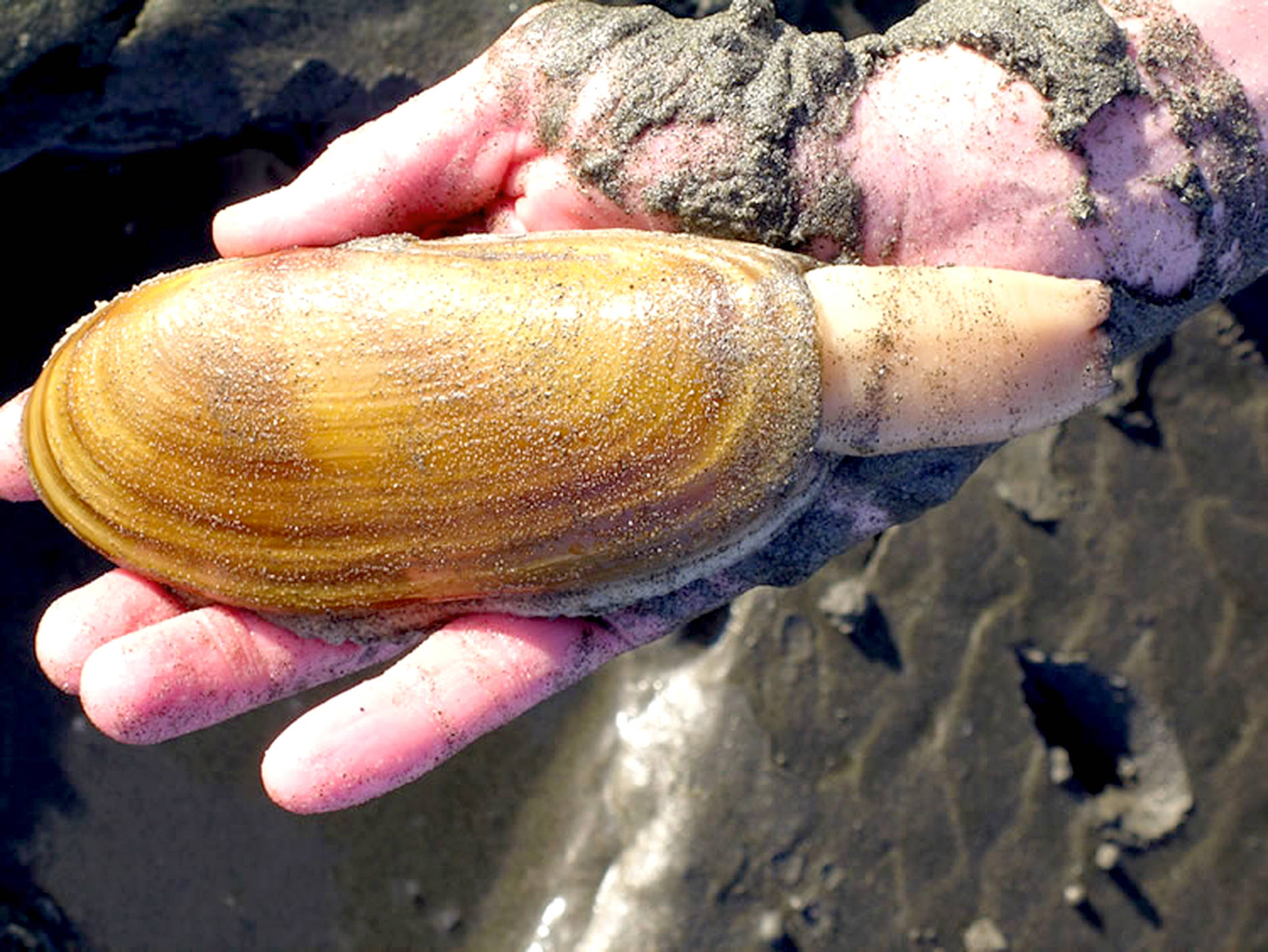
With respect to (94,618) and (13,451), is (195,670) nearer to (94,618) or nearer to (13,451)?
(94,618)

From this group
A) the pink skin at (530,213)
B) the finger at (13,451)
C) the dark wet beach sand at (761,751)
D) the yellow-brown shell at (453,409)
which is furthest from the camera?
the dark wet beach sand at (761,751)

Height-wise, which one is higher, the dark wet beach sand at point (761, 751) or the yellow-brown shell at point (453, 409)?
the yellow-brown shell at point (453, 409)

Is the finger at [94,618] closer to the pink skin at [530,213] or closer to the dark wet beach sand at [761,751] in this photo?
the pink skin at [530,213]

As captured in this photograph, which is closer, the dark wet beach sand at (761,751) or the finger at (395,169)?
the finger at (395,169)

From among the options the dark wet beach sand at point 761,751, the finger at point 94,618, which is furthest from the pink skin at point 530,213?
the dark wet beach sand at point 761,751

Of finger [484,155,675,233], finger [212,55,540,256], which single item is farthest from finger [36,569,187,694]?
finger [484,155,675,233]

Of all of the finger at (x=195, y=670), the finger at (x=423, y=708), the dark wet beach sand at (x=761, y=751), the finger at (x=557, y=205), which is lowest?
the dark wet beach sand at (x=761, y=751)

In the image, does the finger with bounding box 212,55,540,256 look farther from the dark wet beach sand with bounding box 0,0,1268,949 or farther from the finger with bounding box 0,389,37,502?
the dark wet beach sand with bounding box 0,0,1268,949
